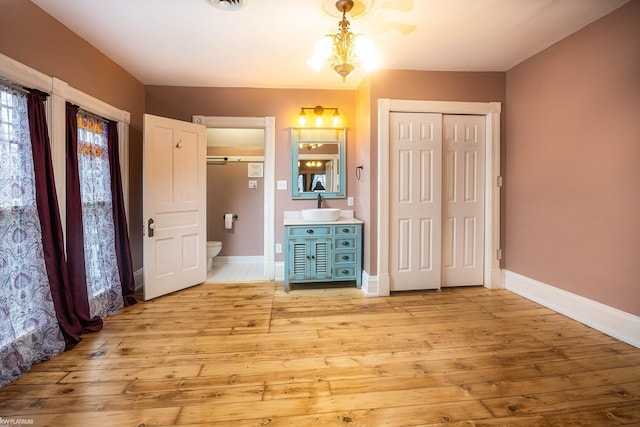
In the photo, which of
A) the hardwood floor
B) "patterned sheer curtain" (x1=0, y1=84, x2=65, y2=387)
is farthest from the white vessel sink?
"patterned sheer curtain" (x1=0, y1=84, x2=65, y2=387)

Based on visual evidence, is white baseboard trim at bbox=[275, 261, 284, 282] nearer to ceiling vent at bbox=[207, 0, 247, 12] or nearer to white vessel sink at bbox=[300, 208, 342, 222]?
white vessel sink at bbox=[300, 208, 342, 222]

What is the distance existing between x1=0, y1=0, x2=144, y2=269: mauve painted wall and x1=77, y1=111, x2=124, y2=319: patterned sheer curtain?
0.34 metres

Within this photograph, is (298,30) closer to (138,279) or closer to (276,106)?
(276,106)

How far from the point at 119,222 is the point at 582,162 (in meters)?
4.40

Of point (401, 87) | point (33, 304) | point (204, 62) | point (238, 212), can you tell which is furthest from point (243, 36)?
point (238, 212)

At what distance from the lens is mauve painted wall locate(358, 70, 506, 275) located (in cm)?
316

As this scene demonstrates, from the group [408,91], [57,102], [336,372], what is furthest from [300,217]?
[57,102]

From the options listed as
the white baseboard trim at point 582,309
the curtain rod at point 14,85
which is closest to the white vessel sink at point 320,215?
the white baseboard trim at point 582,309

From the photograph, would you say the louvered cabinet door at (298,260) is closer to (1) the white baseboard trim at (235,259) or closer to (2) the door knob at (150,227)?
(2) the door knob at (150,227)

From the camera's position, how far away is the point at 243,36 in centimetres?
252

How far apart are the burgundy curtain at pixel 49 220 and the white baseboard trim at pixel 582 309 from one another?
414cm

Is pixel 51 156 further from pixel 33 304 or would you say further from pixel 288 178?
pixel 288 178

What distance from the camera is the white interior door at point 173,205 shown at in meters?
3.03

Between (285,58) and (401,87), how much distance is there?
1.30m
